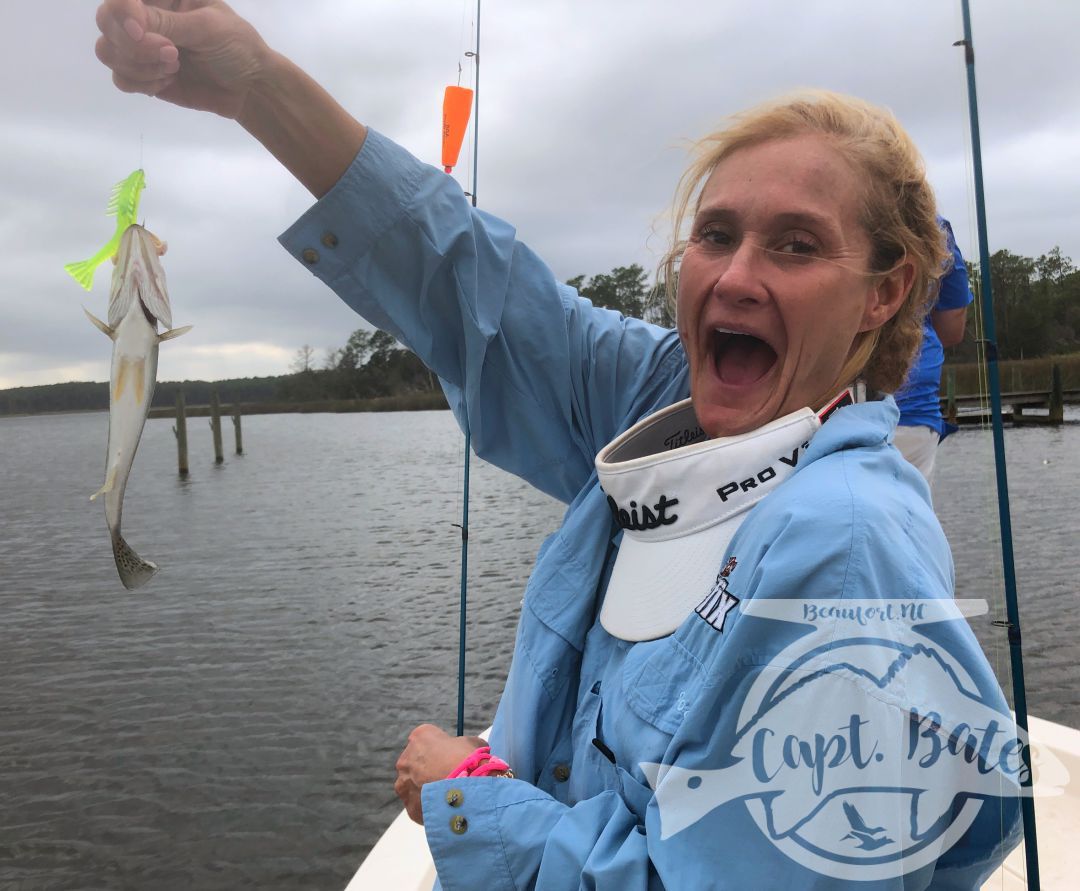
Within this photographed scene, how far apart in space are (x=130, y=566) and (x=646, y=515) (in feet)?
3.03

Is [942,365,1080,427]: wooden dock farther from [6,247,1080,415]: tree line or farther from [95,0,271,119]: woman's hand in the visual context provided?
[95,0,271,119]: woman's hand

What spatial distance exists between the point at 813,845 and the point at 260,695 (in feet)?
33.5

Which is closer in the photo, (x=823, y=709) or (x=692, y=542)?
(x=823, y=709)

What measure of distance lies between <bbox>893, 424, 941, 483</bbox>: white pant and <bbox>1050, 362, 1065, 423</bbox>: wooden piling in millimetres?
33678

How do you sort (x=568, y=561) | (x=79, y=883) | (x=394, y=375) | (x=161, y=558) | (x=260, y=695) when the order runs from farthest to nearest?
(x=161, y=558) < (x=260, y=695) < (x=79, y=883) < (x=394, y=375) < (x=568, y=561)

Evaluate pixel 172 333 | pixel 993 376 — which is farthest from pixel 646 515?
pixel 993 376

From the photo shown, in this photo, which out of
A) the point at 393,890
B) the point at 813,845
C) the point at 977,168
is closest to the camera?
the point at 813,845

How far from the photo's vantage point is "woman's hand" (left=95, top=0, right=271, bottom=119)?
1235 millimetres

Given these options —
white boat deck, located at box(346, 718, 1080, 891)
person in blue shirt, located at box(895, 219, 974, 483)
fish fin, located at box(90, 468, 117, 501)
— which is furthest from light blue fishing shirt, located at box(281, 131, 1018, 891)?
person in blue shirt, located at box(895, 219, 974, 483)

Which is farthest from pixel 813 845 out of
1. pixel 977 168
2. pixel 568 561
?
A: pixel 977 168

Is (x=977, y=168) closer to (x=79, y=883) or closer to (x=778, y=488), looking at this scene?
(x=778, y=488)

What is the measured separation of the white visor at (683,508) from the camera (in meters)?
1.49

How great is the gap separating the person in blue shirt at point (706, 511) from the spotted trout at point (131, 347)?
29cm

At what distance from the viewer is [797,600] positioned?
120 centimetres
